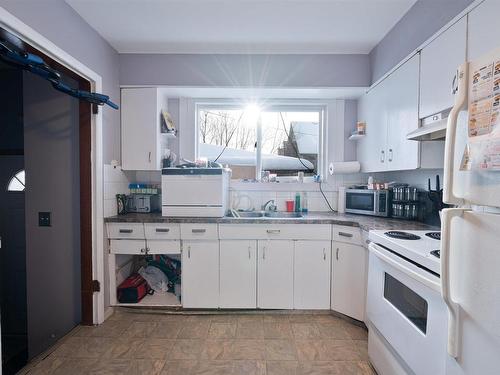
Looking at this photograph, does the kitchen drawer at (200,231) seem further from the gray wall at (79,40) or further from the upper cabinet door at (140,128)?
the gray wall at (79,40)

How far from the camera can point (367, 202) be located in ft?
7.73

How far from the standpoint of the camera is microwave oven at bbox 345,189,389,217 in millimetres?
2196

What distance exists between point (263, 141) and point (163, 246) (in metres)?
1.64

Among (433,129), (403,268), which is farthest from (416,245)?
(433,129)

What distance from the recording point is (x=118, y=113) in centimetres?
242

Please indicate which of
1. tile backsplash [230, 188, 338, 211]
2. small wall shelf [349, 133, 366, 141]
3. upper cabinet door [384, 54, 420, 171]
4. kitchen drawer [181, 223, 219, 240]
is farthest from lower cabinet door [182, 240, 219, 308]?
small wall shelf [349, 133, 366, 141]

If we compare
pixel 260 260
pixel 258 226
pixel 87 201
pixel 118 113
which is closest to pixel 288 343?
pixel 260 260

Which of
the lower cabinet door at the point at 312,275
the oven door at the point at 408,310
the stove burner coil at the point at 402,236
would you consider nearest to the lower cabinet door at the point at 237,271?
the lower cabinet door at the point at 312,275

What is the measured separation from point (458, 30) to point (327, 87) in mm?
1138

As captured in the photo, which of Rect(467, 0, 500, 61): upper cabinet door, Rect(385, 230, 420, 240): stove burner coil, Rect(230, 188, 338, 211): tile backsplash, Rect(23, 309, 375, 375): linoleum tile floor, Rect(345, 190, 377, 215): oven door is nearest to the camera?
Rect(467, 0, 500, 61): upper cabinet door

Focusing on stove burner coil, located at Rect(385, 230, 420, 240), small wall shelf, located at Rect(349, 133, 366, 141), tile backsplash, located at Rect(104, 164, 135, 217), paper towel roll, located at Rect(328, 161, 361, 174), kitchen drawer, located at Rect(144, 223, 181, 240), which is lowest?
kitchen drawer, located at Rect(144, 223, 181, 240)

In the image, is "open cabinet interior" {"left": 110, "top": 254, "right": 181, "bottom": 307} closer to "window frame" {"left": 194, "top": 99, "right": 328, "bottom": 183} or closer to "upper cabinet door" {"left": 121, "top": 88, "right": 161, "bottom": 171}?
"upper cabinet door" {"left": 121, "top": 88, "right": 161, "bottom": 171}

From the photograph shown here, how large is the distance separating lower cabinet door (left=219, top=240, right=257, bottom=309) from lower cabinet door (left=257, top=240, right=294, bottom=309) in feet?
0.21

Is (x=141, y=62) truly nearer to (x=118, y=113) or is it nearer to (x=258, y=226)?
(x=118, y=113)
